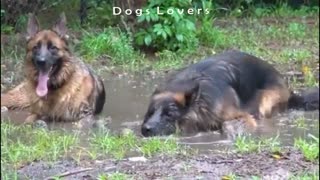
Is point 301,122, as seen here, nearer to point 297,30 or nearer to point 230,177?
point 230,177

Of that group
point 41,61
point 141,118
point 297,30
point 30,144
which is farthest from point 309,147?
point 297,30

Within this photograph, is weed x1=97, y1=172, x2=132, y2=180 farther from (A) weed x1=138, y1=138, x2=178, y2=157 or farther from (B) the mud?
(A) weed x1=138, y1=138, x2=178, y2=157

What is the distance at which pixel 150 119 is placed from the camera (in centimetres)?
802

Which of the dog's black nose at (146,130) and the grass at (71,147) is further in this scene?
the dog's black nose at (146,130)

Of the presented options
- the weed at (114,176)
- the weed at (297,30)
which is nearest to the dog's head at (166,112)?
the weed at (114,176)

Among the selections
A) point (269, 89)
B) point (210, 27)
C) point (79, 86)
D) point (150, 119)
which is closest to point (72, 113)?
point (79, 86)

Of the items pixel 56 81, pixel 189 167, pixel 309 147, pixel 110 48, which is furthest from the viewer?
pixel 110 48

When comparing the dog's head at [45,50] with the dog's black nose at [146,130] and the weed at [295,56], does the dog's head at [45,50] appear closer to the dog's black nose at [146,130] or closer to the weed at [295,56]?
the dog's black nose at [146,130]

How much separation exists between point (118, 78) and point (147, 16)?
146 centimetres

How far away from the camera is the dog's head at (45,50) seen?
28.9ft

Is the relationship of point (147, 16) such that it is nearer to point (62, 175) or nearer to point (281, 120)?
point (281, 120)

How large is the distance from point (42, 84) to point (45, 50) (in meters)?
0.40

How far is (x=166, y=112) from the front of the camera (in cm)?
809

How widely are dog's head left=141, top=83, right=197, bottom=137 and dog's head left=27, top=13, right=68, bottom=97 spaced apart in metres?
1.25
